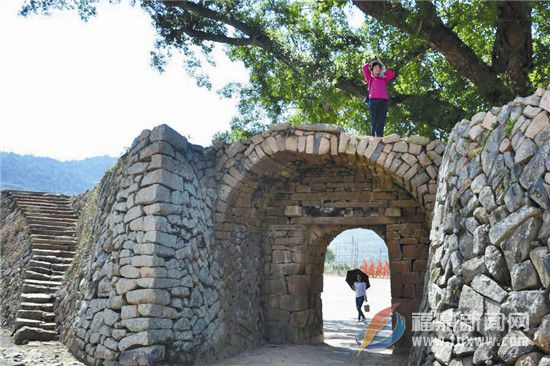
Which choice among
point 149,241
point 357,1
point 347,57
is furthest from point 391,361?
point 347,57

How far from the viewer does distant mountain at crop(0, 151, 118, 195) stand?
255ft

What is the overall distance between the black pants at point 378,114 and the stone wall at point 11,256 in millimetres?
6526

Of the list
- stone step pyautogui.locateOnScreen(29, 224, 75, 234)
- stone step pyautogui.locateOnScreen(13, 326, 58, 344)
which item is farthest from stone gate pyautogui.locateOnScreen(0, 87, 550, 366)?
stone step pyautogui.locateOnScreen(29, 224, 75, 234)

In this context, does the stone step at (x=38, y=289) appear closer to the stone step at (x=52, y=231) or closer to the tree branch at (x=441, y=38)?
the stone step at (x=52, y=231)

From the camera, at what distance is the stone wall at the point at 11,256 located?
8.82 metres

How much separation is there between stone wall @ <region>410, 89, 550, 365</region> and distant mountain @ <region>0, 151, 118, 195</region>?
74.9 metres

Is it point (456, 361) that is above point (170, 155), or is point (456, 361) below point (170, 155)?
below

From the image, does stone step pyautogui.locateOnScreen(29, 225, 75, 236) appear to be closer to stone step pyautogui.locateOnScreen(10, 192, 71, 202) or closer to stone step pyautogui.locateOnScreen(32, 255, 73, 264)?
stone step pyautogui.locateOnScreen(32, 255, 73, 264)

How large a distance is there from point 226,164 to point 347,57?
15.2 ft

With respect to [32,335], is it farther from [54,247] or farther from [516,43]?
[516,43]

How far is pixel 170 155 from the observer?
6.53 metres

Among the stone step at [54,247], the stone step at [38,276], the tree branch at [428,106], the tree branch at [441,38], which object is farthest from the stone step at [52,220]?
the tree branch at [441,38]

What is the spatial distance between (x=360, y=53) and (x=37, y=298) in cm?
777

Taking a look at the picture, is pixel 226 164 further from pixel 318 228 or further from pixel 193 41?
pixel 193 41
